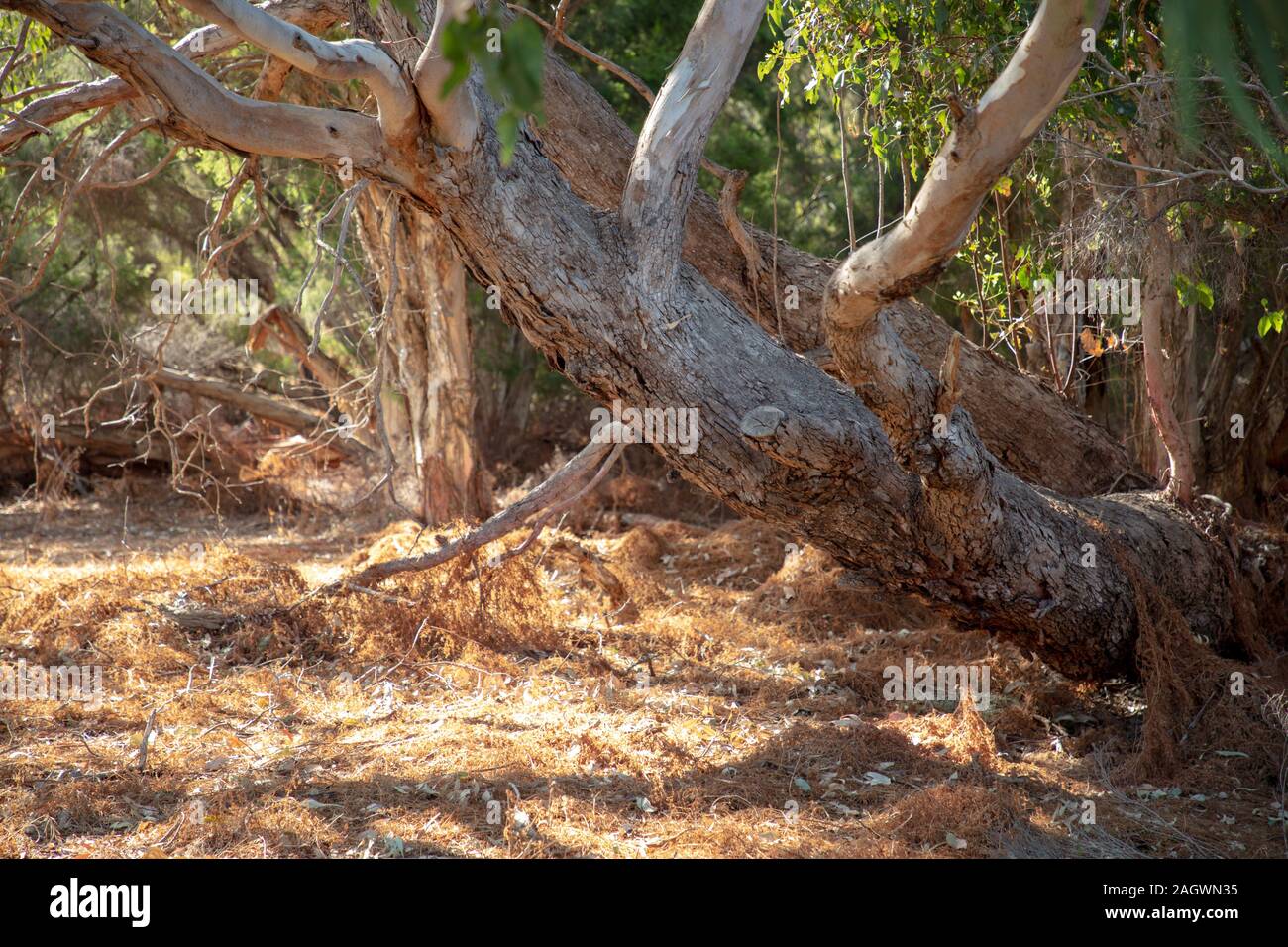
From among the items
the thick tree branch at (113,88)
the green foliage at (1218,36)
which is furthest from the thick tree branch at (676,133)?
the green foliage at (1218,36)

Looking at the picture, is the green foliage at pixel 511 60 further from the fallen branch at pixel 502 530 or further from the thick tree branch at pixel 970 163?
the fallen branch at pixel 502 530

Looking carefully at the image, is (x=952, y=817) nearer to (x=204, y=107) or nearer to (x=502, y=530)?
(x=502, y=530)

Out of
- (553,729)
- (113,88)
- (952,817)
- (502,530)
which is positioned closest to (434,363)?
(502,530)

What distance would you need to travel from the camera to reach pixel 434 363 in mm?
9297

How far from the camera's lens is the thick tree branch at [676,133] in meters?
4.36

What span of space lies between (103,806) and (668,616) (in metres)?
3.69

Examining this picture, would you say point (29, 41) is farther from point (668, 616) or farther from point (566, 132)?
point (668, 616)

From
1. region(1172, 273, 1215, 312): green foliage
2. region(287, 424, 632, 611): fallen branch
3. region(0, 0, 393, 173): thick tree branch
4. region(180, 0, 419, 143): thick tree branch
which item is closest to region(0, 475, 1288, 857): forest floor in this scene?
region(287, 424, 632, 611): fallen branch

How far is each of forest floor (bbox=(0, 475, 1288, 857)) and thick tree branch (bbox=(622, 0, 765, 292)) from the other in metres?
2.09

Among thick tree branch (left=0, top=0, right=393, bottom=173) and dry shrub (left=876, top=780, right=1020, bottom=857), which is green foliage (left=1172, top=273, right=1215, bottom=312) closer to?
dry shrub (left=876, top=780, right=1020, bottom=857)

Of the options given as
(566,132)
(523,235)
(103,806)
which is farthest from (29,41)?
(103,806)

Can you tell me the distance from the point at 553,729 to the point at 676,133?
8.78 ft

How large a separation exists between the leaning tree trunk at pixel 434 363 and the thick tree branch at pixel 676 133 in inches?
191

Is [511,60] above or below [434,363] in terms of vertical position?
below
